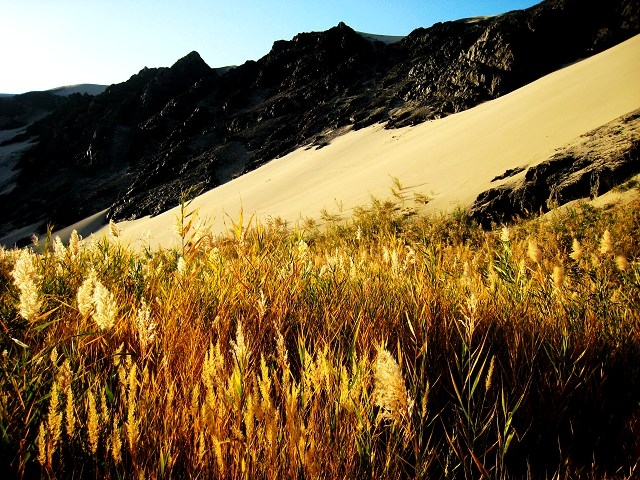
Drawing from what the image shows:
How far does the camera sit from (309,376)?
0.95 meters

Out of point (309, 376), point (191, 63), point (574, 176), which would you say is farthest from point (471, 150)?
point (191, 63)

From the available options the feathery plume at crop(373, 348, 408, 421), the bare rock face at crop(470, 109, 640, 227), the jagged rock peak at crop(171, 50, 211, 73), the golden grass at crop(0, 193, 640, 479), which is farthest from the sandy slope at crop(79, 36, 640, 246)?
the jagged rock peak at crop(171, 50, 211, 73)

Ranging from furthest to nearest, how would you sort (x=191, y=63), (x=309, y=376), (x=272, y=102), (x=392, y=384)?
(x=191, y=63)
(x=272, y=102)
(x=309, y=376)
(x=392, y=384)

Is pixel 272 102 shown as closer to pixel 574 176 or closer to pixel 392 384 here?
pixel 574 176

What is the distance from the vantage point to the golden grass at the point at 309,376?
0.80m

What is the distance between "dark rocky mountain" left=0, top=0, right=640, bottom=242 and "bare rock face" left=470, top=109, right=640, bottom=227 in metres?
12.5

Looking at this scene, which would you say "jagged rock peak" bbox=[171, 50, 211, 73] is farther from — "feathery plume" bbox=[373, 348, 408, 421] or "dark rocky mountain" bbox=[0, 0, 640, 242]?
"feathery plume" bbox=[373, 348, 408, 421]

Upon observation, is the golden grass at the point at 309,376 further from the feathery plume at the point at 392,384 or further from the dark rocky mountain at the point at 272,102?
the dark rocky mountain at the point at 272,102

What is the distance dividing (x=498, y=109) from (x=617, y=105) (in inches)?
212

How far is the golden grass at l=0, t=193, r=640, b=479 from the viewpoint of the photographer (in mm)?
804

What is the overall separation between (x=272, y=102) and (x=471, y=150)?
83.3 feet

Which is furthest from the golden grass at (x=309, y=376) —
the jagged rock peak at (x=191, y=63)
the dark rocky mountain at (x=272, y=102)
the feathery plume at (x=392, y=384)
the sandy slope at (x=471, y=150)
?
the jagged rock peak at (x=191, y=63)

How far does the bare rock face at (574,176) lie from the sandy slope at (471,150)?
2.71ft

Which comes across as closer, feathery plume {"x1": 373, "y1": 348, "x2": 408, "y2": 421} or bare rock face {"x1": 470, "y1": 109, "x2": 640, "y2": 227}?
feathery plume {"x1": 373, "y1": 348, "x2": 408, "y2": 421}
